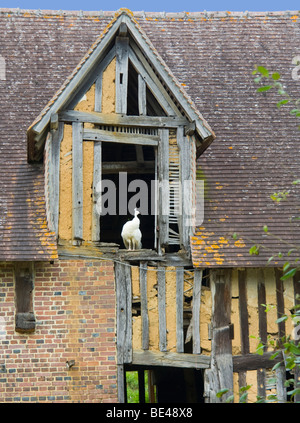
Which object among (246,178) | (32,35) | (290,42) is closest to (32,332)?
(246,178)

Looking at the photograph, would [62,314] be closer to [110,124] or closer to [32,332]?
[32,332]

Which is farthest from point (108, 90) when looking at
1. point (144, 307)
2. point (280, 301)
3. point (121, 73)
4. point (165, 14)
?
point (165, 14)

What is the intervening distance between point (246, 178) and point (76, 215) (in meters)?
2.86

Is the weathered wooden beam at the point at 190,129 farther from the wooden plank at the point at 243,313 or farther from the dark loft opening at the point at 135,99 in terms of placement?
the wooden plank at the point at 243,313

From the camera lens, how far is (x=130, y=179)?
14750 millimetres

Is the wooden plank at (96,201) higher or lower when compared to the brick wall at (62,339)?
higher

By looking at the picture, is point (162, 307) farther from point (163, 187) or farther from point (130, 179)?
point (130, 179)

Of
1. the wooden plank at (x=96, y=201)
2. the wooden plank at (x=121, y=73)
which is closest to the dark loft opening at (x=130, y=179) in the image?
the wooden plank at (x=96, y=201)

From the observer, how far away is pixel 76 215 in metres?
11.6

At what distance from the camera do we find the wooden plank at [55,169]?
11.5 m

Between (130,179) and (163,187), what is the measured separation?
282cm

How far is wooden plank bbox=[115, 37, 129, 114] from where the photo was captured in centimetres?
1209

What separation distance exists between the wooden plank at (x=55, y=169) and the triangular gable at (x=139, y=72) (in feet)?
0.63

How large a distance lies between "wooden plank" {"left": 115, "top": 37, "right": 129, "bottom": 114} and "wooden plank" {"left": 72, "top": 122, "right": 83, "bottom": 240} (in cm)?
74
